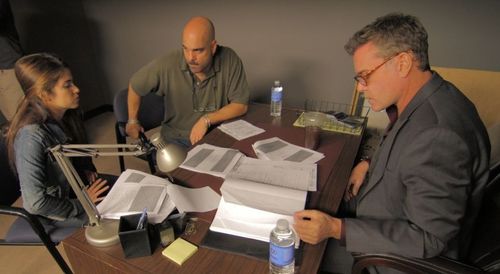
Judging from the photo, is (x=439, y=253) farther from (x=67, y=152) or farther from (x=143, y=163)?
(x=143, y=163)

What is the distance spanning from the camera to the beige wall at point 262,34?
217 centimetres

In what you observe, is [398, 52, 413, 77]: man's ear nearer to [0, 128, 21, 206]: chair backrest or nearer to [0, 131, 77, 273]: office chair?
[0, 131, 77, 273]: office chair

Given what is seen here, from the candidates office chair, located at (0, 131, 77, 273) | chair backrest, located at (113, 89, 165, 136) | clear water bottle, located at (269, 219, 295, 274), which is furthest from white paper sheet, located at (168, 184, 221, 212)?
chair backrest, located at (113, 89, 165, 136)

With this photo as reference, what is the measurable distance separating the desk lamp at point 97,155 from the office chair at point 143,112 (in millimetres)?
1061

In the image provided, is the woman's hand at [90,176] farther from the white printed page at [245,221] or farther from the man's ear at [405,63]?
the man's ear at [405,63]

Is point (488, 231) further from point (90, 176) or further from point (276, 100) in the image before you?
point (90, 176)

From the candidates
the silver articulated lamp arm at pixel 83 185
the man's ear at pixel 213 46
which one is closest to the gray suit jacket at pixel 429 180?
the silver articulated lamp arm at pixel 83 185

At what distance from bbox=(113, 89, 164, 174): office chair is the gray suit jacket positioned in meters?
1.47

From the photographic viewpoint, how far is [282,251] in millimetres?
720

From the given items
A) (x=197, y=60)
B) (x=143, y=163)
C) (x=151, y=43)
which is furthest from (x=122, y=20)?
(x=197, y=60)

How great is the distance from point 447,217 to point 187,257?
28.8 inches

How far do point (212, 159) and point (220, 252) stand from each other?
0.54 m

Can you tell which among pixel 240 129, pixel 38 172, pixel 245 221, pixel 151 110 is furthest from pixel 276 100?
pixel 38 172

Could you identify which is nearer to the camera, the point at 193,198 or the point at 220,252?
the point at 220,252
